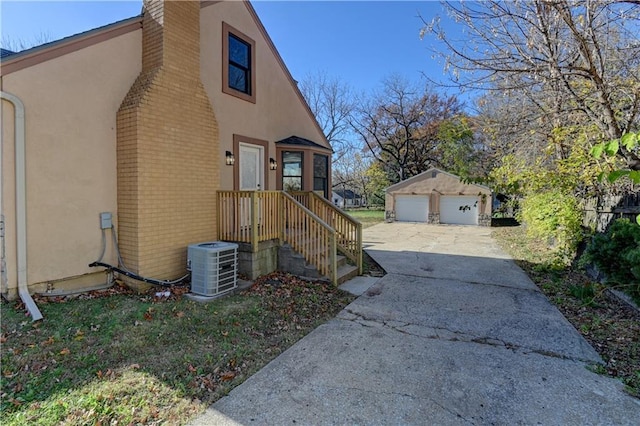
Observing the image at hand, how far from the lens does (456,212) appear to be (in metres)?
21.5

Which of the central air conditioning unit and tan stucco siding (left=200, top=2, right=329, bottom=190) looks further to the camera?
tan stucco siding (left=200, top=2, right=329, bottom=190)

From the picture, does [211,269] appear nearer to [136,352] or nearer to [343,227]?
[136,352]

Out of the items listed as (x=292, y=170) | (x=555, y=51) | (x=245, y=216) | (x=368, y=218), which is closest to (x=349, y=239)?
(x=292, y=170)

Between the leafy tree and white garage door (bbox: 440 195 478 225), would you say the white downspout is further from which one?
white garage door (bbox: 440 195 478 225)

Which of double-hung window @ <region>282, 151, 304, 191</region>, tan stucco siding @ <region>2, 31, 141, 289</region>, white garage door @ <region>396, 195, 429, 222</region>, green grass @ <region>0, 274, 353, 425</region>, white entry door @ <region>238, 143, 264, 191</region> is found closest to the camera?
green grass @ <region>0, 274, 353, 425</region>

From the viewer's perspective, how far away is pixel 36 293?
15.2 ft

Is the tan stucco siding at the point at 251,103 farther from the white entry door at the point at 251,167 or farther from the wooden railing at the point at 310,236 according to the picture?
the wooden railing at the point at 310,236

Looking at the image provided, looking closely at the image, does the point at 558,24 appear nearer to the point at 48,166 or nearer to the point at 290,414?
the point at 290,414

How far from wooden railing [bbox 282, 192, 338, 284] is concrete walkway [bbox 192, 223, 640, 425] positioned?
110 centimetres

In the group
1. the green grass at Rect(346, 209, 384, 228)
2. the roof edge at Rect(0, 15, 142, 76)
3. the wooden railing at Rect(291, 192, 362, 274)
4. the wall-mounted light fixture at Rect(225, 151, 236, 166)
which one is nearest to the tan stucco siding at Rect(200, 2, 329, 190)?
the wall-mounted light fixture at Rect(225, 151, 236, 166)

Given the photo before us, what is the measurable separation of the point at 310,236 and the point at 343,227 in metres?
1.19

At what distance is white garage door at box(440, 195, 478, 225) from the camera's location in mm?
21344

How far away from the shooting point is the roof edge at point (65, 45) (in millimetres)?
4305

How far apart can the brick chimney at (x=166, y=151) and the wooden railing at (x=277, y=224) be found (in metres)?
0.35
